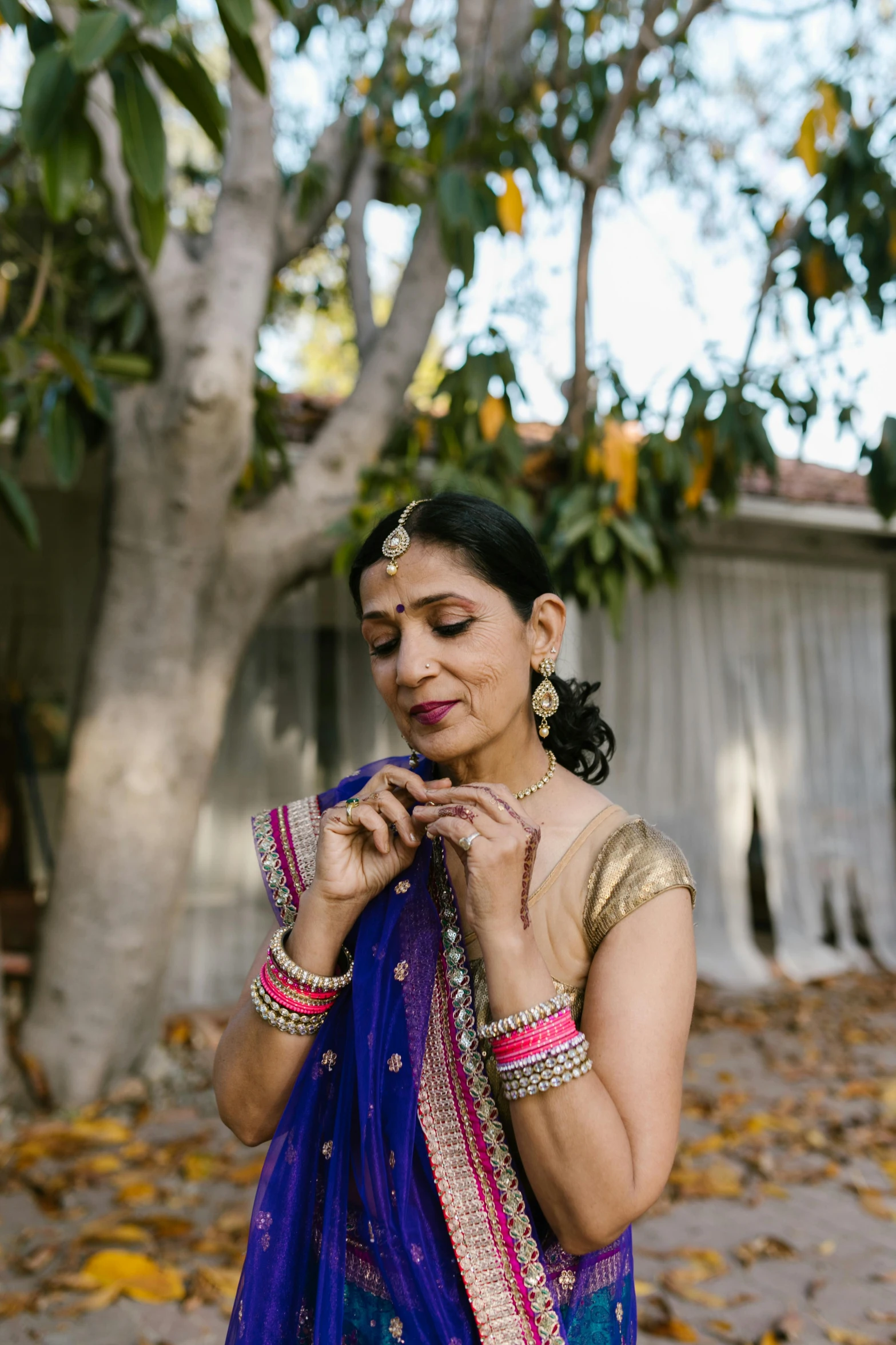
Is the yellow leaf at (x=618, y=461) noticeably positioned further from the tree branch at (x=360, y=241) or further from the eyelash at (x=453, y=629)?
the eyelash at (x=453, y=629)

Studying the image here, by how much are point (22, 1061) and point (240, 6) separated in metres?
3.64

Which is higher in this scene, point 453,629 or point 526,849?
point 453,629

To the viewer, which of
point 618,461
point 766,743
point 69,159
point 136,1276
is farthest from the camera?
point 766,743

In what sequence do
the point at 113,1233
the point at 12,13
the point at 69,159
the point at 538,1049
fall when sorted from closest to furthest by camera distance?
the point at 538,1049
the point at 12,13
the point at 69,159
the point at 113,1233

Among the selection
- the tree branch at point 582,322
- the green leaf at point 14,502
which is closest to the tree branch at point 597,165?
the tree branch at point 582,322

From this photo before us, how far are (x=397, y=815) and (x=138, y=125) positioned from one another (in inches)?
55.8

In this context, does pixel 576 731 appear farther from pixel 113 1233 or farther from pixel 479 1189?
pixel 113 1233

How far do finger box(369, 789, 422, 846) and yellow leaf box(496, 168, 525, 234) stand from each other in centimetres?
351

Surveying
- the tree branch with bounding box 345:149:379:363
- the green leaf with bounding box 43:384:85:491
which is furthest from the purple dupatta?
the tree branch with bounding box 345:149:379:363

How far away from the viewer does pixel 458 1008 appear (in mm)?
1276

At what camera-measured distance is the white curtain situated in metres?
6.66

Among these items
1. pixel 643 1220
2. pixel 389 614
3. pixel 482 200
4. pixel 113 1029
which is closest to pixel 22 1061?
pixel 113 1029

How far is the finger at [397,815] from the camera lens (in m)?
1.24

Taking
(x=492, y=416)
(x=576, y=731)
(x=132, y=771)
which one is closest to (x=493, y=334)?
(x=492, y=416)
